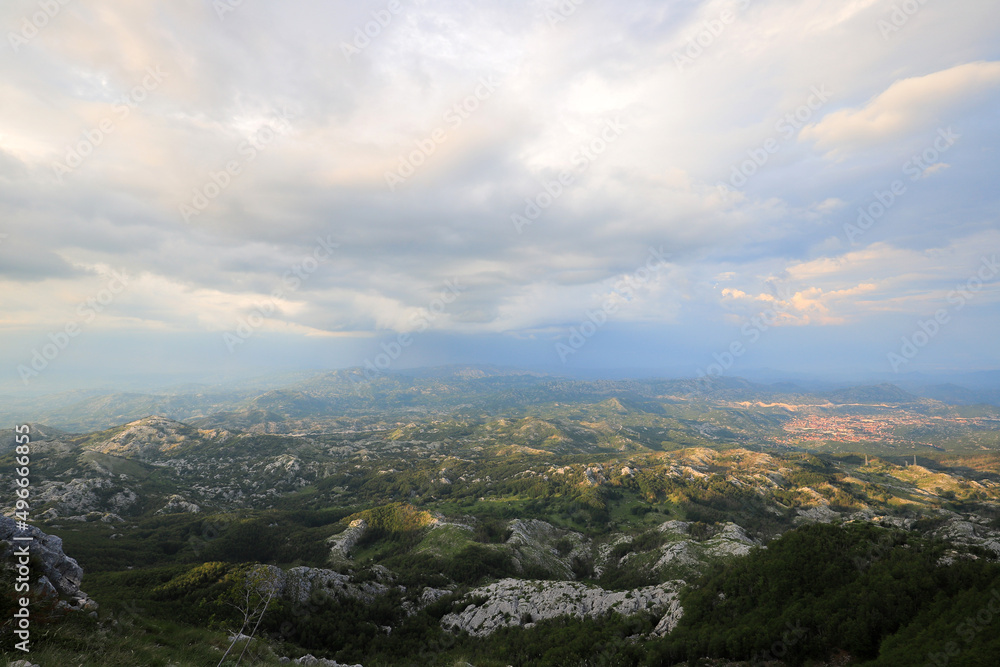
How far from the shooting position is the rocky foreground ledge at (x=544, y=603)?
62694 mm

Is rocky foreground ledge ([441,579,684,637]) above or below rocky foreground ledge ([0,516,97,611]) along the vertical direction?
below

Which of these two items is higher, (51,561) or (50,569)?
(50,569)

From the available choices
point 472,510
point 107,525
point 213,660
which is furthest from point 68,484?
point 213,660

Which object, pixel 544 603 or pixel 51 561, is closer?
pixel 51 561

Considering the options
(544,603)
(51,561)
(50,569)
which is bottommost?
(544,603)

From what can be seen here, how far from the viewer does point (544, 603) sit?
71375 mm

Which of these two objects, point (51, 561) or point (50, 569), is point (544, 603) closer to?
point (50, 569)

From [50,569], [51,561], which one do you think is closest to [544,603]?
[50,569]

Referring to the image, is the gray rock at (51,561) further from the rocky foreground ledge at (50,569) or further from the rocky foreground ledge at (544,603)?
the rocky foreground ledge at (544,603)

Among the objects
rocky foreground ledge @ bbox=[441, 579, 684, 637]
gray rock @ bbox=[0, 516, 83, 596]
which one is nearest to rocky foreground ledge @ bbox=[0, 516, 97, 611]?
gray rock @ bbox=[0, 516, 83, 596]

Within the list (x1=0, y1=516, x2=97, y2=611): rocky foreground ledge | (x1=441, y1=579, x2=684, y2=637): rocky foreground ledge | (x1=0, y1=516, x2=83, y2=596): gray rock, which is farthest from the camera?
(x1=441, y1=579, x2=684, y2=637): rocky foreground ledge

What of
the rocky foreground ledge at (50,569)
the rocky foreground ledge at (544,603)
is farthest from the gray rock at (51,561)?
the rocky foreground ledge at (544,603)

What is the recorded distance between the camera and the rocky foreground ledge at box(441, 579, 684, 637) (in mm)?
62694

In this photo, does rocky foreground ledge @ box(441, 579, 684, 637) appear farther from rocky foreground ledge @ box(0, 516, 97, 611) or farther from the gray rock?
the gray rock
